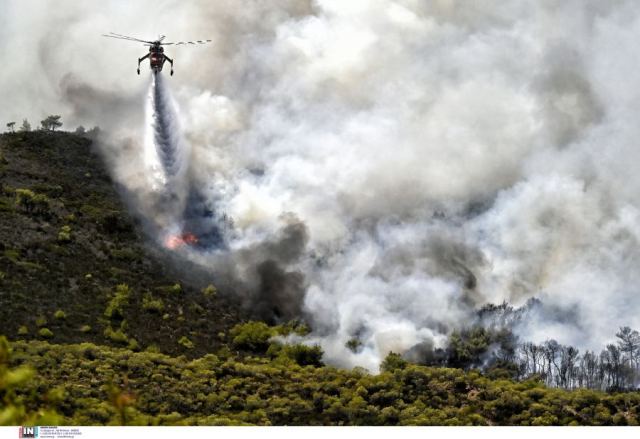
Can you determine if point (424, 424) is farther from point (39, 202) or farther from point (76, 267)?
point (39, 202)

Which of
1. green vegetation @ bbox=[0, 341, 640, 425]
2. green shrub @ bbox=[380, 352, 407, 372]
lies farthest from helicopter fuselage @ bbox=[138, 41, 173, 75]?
green shrub @ bbox=[380, 352, 407, 372]

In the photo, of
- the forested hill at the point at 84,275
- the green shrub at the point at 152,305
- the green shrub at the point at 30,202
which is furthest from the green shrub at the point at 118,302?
the green shrub at the point at 30,202

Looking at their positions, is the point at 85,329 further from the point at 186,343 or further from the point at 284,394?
the point at 284,394

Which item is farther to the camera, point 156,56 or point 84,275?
point 84,275

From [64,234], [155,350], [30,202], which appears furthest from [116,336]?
[30,202]

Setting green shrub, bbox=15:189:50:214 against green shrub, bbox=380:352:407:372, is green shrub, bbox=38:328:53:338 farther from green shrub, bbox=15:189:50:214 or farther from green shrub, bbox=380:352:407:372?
green shrub, bbox=15:189:50:214

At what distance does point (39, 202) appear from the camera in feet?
440

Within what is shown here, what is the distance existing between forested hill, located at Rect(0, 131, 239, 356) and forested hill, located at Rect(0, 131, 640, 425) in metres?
0.23

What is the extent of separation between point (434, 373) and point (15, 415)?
84527 millimetres

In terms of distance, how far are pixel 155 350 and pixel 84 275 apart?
2091 centimetres

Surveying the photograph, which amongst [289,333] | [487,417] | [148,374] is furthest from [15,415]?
[289,333]

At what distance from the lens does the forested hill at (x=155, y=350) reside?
76.3 m

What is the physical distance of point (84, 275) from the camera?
396 feet

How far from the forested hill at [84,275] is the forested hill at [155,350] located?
227 millimetres
